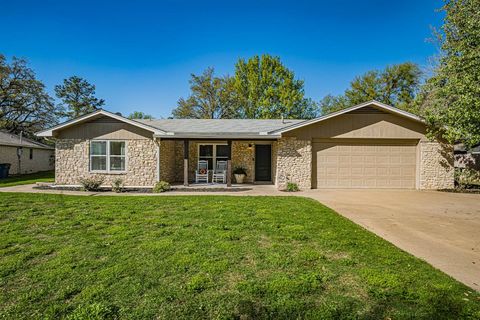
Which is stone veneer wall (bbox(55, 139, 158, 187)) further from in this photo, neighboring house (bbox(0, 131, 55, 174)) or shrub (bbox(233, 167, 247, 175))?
neighboring house (bbox(0, 131, 55, 174))

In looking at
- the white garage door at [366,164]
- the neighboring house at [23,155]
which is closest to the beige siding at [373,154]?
the white garage door at [366,164]

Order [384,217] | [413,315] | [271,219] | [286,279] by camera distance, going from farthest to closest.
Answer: [384,217] → [271,219] → [286,279] → [413,315]

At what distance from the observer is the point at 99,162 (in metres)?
12.0

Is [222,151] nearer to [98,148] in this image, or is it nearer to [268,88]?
[98,148]

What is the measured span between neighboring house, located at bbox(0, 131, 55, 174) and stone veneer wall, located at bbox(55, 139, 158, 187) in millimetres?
8665

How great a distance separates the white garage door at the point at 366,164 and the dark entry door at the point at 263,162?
2.76 m

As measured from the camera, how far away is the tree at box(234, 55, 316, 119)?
29.2 metres

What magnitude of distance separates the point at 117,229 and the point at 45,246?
1.18 m

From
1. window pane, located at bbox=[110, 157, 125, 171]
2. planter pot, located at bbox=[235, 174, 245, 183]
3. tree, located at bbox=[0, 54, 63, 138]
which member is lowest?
planter pot, located at bbox=[235, 174, 245, 183]

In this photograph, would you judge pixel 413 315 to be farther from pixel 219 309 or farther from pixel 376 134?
pixel 376 134

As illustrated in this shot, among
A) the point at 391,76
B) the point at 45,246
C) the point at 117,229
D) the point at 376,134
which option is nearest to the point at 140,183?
the point at 117,229

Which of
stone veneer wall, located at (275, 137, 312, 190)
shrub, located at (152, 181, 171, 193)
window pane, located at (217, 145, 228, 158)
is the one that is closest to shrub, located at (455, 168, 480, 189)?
stone veneer wall, located at (275, 137, 312, 190)

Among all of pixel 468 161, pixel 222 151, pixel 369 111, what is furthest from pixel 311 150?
pixel 468 161

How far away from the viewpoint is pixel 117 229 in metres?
5.00
